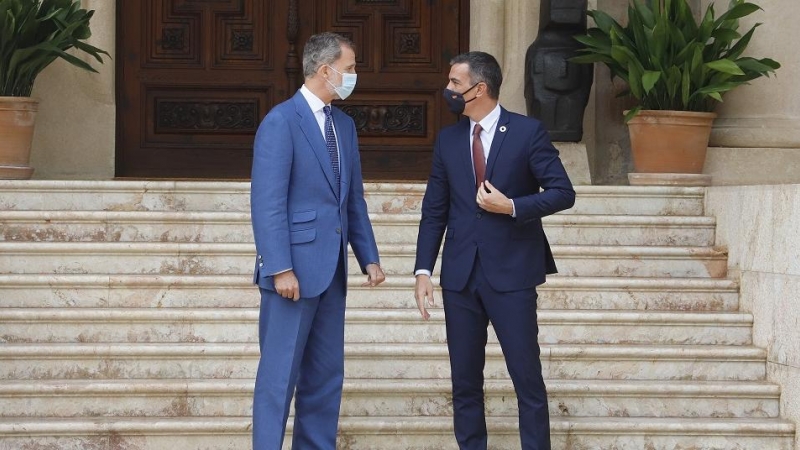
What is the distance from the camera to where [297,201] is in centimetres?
480

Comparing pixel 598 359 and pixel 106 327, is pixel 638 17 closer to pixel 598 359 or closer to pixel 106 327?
pixel 598 359

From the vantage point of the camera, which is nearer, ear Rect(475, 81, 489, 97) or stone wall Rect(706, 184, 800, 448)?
ear Rect(475, 81, 489, 97)

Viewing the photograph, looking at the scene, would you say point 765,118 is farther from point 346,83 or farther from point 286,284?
point 286,284

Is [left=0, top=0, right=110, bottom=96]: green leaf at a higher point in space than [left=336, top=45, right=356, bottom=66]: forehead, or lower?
higher

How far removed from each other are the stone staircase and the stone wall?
9 cm

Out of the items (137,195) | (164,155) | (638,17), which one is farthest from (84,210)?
(638,17)

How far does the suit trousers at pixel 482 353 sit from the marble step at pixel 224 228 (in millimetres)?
1909

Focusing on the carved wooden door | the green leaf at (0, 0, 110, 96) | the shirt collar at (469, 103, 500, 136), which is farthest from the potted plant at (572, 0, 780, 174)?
the green leaf at (0, 0, 110, 96)

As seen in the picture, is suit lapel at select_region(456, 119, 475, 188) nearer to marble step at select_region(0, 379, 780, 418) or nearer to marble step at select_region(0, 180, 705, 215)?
marble step at select_region(0, 379, 780, 418)

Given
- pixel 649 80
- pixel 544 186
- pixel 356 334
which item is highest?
pixel 649 80

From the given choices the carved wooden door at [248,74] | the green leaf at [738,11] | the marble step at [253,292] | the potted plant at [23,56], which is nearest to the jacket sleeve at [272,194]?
the marble step at [253,292]

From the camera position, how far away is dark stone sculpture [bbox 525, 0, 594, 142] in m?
8.32

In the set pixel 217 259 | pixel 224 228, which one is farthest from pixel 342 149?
pixel 224 228

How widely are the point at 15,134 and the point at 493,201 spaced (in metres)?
3.77
